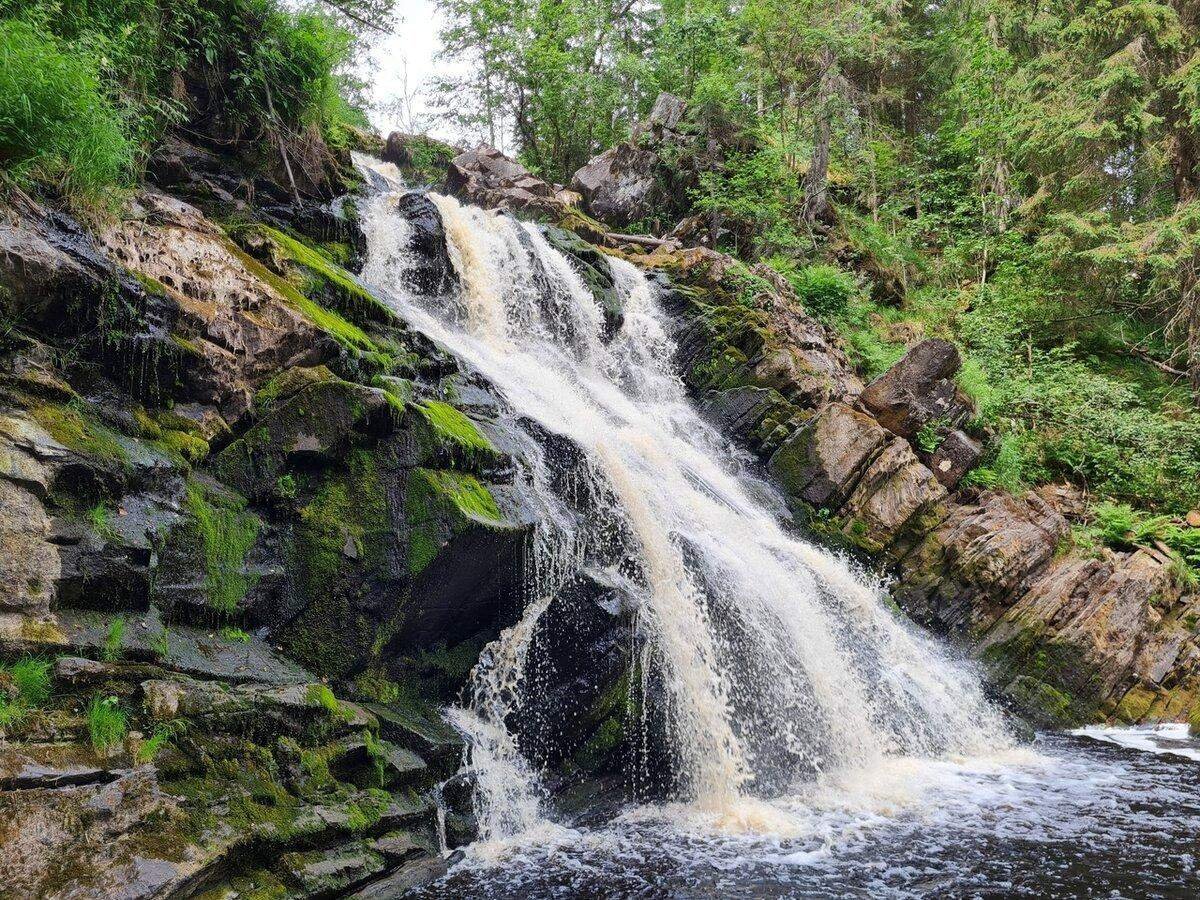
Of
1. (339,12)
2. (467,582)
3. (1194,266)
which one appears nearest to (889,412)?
(1194,266)

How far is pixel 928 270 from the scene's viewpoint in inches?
894

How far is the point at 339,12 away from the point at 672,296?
8624mm

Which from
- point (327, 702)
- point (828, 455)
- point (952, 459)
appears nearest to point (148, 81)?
point (327, 702)

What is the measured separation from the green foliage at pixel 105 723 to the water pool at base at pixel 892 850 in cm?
241

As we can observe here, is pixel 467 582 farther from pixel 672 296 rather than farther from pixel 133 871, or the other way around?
pixel 672 296

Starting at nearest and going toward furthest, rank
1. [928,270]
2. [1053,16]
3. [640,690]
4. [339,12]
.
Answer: [640,690] → [339,12] → [1053,16] → [928,270]

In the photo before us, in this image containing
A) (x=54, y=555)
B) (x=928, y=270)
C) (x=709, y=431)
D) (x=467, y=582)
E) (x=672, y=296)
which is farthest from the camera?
(x=928, y=270)

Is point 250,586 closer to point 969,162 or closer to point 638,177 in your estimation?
point 638,177

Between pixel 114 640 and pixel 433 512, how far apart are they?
261cm

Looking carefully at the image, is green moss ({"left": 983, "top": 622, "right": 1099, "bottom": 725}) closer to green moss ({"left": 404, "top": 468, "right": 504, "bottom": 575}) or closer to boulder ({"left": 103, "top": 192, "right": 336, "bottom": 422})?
green moss ({"left": 404, "top": 468, "right": 504, "bottom": 575})

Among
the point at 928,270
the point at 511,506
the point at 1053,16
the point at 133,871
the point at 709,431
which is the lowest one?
the point at 133,871

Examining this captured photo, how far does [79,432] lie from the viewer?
5828 mm

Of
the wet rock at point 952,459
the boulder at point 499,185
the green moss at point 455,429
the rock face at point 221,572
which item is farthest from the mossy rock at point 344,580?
the boulder at point 499,185

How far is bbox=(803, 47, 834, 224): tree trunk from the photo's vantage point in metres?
22.4
